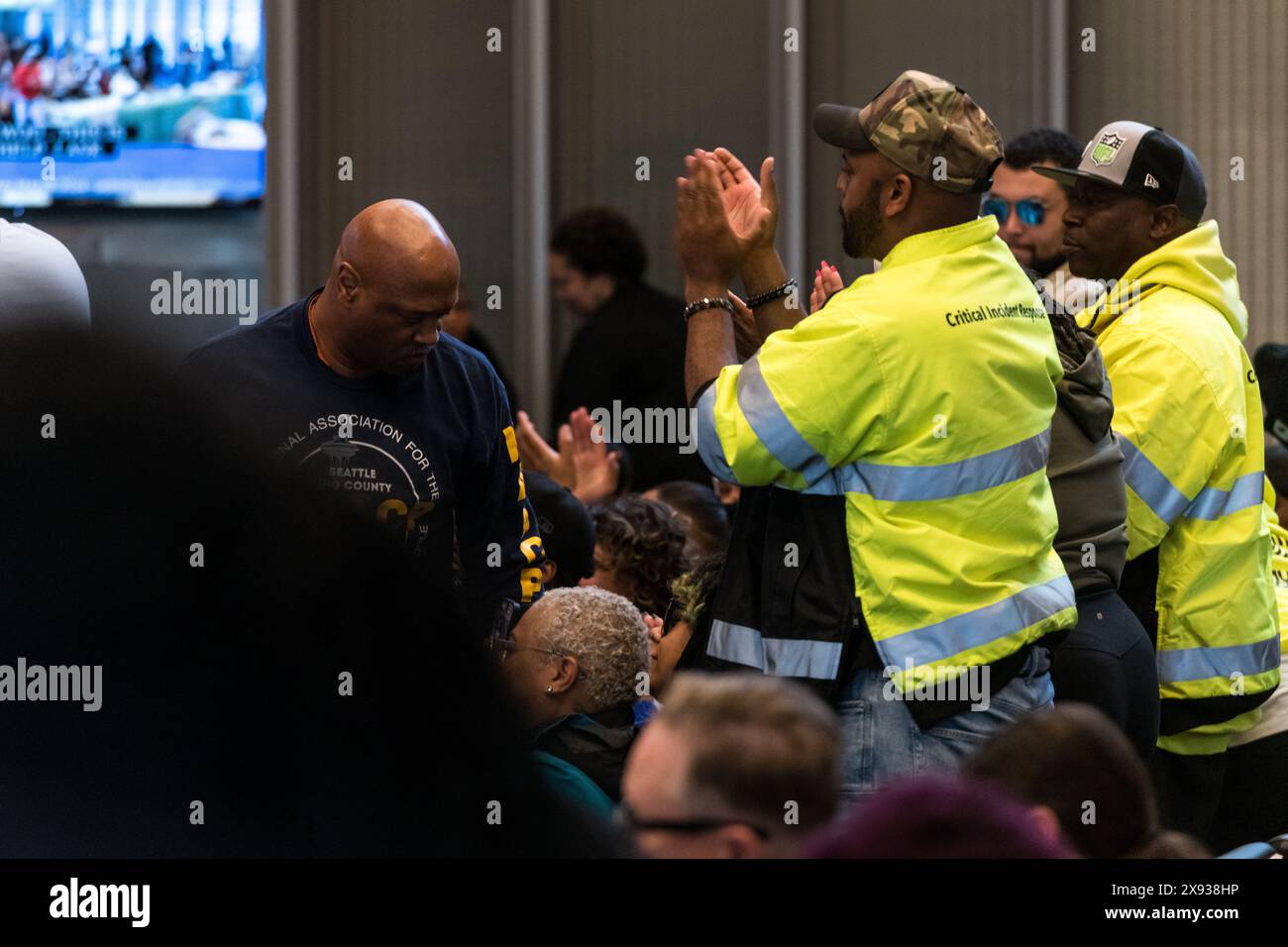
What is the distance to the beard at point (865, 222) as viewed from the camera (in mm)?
3012

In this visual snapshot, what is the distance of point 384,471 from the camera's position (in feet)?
11.6

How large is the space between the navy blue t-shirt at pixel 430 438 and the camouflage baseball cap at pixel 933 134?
3.68 feet

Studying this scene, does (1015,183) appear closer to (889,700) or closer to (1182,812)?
(1182,812)

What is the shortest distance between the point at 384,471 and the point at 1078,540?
139 centimetres

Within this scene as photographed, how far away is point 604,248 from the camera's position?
22.1 feet

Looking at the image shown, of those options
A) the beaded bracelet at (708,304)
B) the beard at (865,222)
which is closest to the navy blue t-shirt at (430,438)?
the beaded bracelet at (708,304)

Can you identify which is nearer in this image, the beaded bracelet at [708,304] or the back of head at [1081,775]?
the back of head at [1081,775]

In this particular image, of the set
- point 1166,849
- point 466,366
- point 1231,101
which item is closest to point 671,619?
point 466,366

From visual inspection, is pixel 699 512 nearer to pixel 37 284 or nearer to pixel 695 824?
pixel 695 824

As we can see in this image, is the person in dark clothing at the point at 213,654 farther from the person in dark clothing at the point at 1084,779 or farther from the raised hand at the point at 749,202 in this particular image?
the raised hand at the point at 749,202

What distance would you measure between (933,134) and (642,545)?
6.74 feet

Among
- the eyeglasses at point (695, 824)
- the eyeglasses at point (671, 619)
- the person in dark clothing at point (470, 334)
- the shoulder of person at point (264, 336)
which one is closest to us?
the eyeglasses at point (695, 824)
